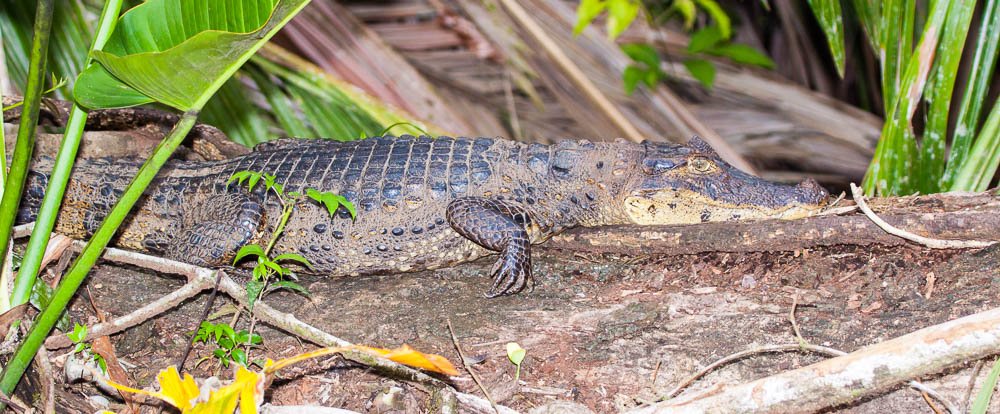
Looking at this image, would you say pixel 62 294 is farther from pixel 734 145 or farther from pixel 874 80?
pixel 874 80

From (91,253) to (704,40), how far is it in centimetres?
458

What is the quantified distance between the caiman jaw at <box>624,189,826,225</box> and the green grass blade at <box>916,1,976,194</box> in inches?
26.2

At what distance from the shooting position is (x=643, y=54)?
5648mm

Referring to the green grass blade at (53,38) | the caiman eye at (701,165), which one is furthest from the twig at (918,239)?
the green grass blade at (53,38)

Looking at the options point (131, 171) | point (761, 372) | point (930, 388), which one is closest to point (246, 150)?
point (131, 171)

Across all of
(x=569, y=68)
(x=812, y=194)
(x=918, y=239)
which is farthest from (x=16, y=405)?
(x=569, y=68)

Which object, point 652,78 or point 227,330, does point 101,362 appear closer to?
point 227,330

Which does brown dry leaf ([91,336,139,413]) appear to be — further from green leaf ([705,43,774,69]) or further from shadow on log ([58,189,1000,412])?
green leaf ([705,43,774,69])

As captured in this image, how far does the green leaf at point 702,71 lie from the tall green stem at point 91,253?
4146 millimetres

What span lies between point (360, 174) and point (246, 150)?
941mm

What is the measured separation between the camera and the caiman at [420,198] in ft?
11.2

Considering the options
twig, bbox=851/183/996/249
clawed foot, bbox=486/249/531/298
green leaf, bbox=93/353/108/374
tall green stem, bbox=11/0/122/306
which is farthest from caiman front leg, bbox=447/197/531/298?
tall green stem, bbox=11/0/122/306

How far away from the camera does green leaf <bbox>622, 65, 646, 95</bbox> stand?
5332mm

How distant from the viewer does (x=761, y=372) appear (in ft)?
8.42
